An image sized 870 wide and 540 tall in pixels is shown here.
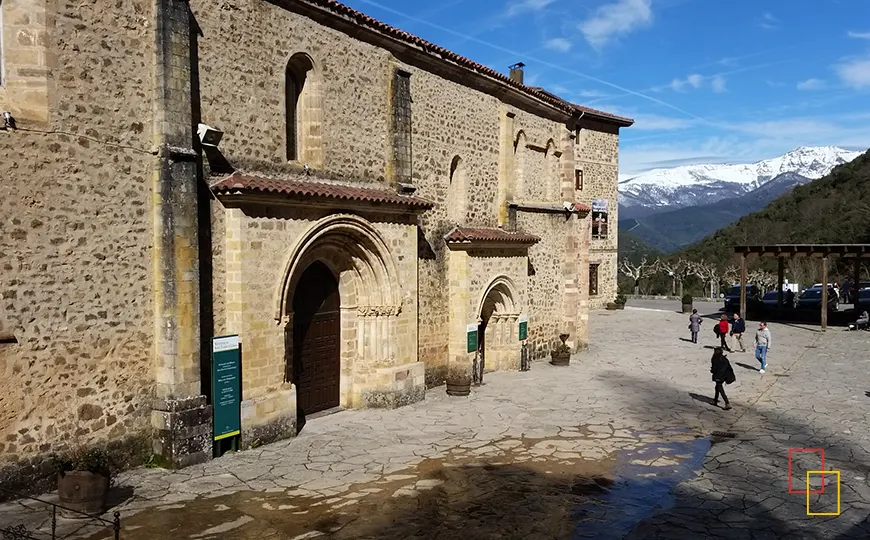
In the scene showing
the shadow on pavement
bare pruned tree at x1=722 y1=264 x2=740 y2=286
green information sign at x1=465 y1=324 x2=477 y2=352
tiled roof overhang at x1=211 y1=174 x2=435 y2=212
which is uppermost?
tiled roof overhang at x1=211 y1=174 x2=435 y2=212

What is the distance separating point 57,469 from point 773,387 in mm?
15587

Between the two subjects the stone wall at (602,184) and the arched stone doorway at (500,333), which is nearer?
the arched stone doorway at (500,333)

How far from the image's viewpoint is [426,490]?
898cm

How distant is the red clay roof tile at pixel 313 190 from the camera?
1044 cm

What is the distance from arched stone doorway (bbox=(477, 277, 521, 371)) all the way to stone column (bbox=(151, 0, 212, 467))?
9946mm

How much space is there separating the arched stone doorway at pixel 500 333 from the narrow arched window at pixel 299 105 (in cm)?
773

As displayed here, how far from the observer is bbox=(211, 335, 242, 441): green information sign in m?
10.2

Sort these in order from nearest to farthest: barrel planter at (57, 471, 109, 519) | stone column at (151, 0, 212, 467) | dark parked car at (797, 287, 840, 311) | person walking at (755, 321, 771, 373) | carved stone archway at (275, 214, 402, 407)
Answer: barrel planter at (57, 471, 109, 519) → stone column at (151, 0, 212, 467) → carved stone archway at (275, 214, 402, 407) → person walking at (755, 321, 771, 373) → dark parked car at (797, 287, 840, 311)

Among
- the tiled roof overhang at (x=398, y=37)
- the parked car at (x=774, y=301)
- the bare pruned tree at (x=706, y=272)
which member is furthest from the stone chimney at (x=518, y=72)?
the bare pruned tree at (x=706, y=272)

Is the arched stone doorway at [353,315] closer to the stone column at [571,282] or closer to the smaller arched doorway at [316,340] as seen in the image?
the smaller arched doorway at [316,340]

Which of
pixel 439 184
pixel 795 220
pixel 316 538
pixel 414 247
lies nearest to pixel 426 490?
pixel 316 538

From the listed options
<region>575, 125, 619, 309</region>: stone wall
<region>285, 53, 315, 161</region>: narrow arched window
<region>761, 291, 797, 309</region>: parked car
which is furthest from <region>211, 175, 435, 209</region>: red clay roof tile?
<region>761, 291, 797, 309</region>: parked car

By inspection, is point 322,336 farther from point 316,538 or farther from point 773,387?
point 773,387

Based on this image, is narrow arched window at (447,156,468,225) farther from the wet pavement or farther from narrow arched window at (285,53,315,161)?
narrow arched window at (285,53,315,161)
